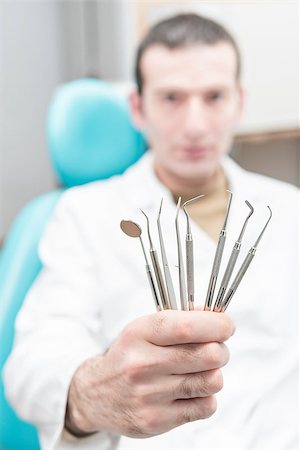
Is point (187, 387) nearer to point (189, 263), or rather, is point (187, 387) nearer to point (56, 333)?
point (189, 263)

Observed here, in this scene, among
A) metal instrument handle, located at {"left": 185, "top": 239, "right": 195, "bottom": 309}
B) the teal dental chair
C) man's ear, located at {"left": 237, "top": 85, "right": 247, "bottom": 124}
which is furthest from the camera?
the teal dental chair

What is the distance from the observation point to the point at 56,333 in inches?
18.6

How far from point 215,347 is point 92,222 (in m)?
0.36

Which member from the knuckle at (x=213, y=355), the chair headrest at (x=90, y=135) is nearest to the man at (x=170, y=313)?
the knuckle at (x=213, y=355)

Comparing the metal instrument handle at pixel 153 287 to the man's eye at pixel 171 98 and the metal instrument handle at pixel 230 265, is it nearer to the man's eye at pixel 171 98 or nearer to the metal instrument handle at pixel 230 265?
the metal instrument handle at pixel 230 265

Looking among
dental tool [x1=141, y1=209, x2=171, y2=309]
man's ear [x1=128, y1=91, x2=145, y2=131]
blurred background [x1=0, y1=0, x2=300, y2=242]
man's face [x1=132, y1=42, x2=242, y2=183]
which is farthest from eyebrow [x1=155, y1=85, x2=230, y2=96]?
blurred background [x1=0, y1=0, x2=300, y2=242]

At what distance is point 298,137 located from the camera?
761 millimetres

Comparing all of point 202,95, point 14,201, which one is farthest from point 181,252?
point 14,201

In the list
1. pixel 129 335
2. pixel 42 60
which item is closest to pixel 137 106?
pixel 129 335

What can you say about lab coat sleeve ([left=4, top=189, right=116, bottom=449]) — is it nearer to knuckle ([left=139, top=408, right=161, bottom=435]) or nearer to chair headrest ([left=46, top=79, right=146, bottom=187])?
knuckle ([left=139, top=408, right=161, bottom=435])

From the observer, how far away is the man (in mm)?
281

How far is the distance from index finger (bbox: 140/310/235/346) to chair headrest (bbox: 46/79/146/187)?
58cm

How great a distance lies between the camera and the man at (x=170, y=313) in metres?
0.28

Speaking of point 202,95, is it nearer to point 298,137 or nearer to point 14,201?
point 298,137
